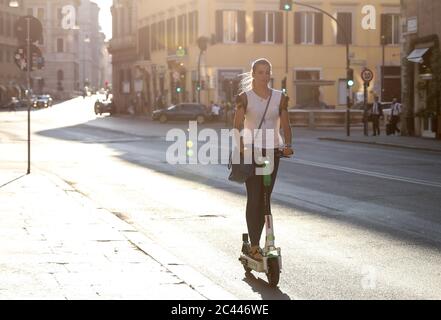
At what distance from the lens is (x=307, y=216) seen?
546 inches

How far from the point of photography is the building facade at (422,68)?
39000 millimetres

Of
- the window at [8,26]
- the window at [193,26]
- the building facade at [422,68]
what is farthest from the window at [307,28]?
the window at [8,26]

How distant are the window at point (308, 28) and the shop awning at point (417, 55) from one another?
2842cm

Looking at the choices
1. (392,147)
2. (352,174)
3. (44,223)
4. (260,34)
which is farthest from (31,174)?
(260,34)

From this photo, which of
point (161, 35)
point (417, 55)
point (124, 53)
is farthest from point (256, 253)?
point (124, 53)

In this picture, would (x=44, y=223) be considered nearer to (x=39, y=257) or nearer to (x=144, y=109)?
(x=39, y=257)

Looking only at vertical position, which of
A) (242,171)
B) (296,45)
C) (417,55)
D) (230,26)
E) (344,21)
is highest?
(344,21)

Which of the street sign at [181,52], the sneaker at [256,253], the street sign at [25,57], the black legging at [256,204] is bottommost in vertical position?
the sneaker at [256,253]

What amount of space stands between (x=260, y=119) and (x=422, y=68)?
108 ft

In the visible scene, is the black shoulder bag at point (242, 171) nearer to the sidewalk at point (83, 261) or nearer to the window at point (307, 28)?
the sidewalk at point (83, 261)

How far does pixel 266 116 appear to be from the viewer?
8.91 m

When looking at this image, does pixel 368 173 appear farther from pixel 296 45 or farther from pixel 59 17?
pixel 59 17

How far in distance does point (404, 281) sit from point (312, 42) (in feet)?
203

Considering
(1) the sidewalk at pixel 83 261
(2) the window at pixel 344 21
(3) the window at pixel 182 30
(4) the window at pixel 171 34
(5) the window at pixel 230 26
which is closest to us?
(1) the sidewalk at pixel 83 261
